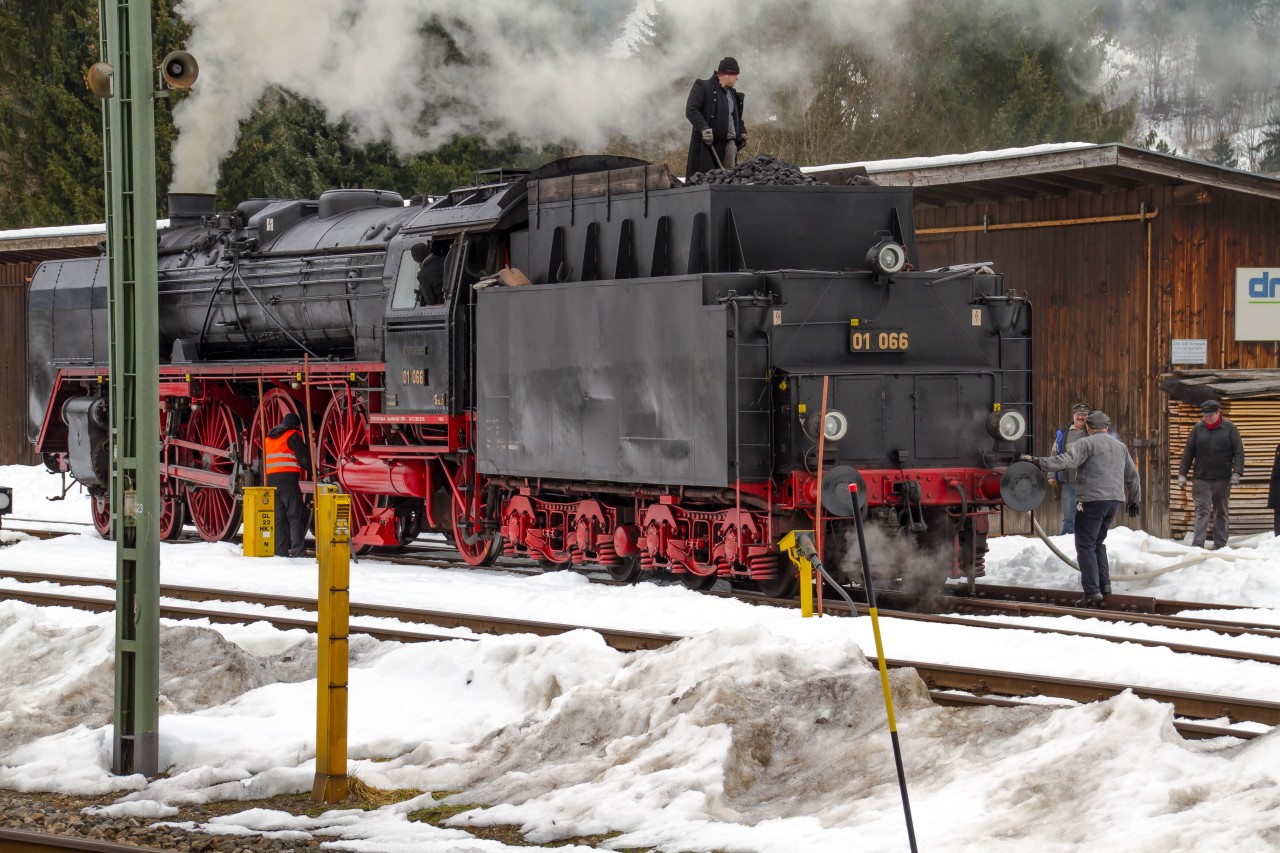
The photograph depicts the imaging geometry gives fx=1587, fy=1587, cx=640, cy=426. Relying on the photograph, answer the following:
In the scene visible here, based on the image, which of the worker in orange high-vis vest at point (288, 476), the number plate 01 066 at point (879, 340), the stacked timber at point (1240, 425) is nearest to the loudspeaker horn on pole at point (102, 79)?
the number plate 01 066 at point (879, 340)

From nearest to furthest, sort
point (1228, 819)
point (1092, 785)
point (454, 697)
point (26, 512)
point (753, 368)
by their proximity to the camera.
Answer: point (1228, 819)
point (1092, 785)
point (454, 697)
point (753, 368)
point (26, 512)

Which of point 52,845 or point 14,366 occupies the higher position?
point 14,366

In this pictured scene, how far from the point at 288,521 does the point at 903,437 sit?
7.04 m

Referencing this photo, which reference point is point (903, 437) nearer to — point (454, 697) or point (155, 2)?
point (454, 697)

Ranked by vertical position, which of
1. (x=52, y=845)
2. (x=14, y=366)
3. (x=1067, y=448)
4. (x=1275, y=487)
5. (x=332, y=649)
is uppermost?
(x=14, y=366)

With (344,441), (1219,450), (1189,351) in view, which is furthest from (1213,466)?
(344,441)

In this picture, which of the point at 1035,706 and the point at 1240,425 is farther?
the point at 1240,425

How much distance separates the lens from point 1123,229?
55.7 feet

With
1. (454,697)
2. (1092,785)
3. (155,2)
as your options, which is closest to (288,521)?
(454,697)

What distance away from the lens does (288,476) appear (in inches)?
625

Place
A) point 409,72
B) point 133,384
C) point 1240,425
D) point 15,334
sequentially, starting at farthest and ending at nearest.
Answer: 1. point 15,334
2. point 409,72
3. point 1240,425
4. point 133,384

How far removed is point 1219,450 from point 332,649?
10.4 metres

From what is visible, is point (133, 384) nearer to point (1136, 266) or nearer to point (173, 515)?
point (173, 515)

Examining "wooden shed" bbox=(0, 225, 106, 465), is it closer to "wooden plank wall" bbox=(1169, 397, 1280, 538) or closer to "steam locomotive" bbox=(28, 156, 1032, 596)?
"steam locomotive" bbox=(28, 156, 1032, 596)
